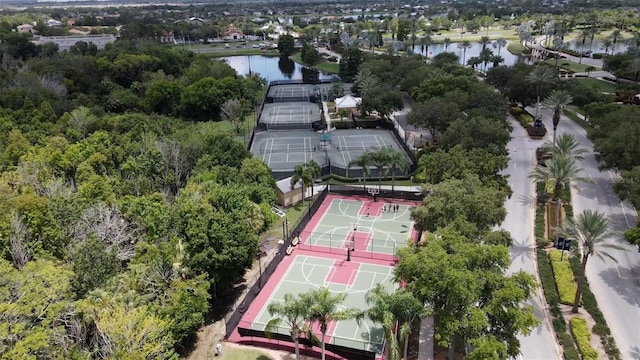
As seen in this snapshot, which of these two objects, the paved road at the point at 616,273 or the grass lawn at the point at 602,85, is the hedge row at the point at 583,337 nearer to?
the paved road at the point at 616,273

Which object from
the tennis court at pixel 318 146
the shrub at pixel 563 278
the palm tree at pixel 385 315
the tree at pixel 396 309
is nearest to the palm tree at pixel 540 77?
the tennis court at pixel 318 146

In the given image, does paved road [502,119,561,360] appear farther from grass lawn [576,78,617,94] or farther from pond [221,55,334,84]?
pond [221,55,334,84]

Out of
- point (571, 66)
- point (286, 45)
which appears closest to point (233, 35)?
point (286, 45)

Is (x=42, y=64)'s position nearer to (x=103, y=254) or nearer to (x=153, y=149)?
(x=153, y=149)

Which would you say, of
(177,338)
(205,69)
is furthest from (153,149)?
(205,69)

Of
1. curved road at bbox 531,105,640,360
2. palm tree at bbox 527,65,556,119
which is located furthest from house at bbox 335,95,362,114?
curved road at bbox 531,105,640,360

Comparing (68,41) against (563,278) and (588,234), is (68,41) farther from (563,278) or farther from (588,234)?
(588,234)
